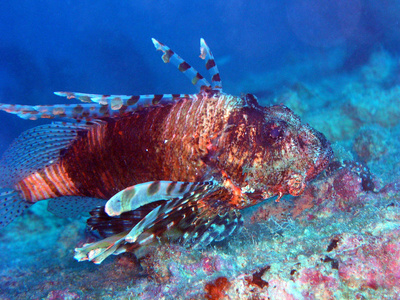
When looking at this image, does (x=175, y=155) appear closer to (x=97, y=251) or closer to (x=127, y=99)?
(x=127, y=99)

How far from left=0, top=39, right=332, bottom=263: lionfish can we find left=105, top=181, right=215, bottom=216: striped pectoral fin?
2.0 inches

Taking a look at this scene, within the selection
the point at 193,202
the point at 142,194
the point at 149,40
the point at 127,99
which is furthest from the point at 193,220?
the point at 149,40

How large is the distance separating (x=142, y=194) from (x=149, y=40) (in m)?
24.5

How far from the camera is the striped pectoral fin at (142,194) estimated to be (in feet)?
5.46

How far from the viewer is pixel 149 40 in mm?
23312

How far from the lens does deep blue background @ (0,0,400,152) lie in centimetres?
1424

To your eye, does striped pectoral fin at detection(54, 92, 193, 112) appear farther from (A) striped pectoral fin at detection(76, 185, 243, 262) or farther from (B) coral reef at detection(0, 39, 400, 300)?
(B) coral reef at detection(0, 39, 400, 300)

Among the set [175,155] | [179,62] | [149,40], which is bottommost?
[175,155]

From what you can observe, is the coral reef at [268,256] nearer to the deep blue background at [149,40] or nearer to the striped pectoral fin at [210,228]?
the striped pectoral fin at [210,228]

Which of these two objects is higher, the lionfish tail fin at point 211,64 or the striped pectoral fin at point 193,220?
the lionfish tail fin at point 211,64

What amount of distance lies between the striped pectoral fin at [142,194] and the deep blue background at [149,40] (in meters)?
10.7

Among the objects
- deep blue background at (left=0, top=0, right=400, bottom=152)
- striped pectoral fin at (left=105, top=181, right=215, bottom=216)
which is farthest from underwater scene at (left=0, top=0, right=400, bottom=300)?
deep blue background at (left=0, top=0, right=400, bottom=152)

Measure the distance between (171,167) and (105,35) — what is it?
23.7 metres

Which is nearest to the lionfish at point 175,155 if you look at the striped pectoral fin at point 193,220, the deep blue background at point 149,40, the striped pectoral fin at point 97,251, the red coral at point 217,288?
the striped pectoral fin at point 193,220
